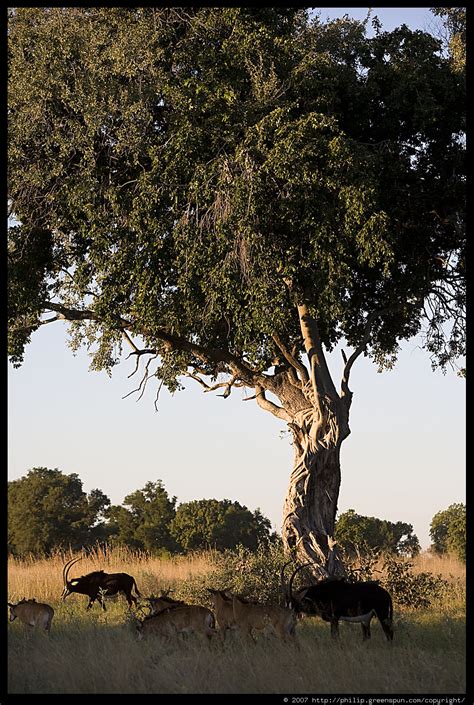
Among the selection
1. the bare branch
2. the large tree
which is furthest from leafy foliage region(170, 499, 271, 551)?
the large tree

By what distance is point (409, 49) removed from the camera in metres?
19.2

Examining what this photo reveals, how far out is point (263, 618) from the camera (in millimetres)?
13625

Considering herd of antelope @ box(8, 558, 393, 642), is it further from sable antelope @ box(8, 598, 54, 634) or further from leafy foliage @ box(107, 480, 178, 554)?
leafy foliage @ box(107, 480, 178, 554)

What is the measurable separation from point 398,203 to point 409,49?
322 centimetres

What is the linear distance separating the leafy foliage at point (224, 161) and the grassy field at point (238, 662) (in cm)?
559

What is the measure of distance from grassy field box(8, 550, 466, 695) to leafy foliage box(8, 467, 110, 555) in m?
33.7

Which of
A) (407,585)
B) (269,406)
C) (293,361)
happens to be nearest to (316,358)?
(293,361)

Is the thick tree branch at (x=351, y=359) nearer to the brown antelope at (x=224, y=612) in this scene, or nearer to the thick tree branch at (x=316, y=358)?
the thick tree branch at (x=316, y=358)

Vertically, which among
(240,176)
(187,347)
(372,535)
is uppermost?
(240,176)

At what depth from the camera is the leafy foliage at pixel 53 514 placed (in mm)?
49125

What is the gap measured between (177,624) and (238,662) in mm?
1619

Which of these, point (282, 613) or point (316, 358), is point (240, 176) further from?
point (282, 613)

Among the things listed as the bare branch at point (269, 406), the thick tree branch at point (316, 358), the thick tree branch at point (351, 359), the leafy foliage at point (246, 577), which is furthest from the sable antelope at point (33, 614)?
the thick tree branch at point (351, 359)
